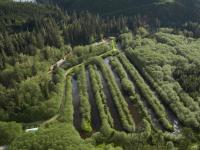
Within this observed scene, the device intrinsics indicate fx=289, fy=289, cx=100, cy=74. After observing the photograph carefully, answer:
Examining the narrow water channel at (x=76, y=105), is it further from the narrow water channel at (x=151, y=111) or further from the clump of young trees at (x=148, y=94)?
the clump of young trees at (x=148, y=94)

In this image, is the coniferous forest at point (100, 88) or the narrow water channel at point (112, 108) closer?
the coniferous forest at point (100, 88)

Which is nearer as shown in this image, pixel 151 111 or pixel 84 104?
pixel 151 111

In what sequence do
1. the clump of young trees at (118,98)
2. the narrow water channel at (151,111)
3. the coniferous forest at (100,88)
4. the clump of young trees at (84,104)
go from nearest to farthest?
the coniferous forest at (100,88), the clump of young trees at (118,98), the narrow water channel at (151,111), the clump of young trees at (84,104)

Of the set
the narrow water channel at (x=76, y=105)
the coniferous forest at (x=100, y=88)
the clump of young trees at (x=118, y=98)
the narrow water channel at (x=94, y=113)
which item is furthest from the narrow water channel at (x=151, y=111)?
the narrow water channel at (x=76, y=105)

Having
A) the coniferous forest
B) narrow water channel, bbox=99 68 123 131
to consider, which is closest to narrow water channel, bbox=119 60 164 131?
the coniferous forest

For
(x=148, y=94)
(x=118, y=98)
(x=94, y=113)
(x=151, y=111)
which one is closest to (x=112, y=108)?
(x=118, y=98)

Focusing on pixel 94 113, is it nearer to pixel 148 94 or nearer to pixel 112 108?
pixel 112 108

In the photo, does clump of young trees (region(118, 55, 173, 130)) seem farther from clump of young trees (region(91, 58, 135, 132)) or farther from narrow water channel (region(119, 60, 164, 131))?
clump of young trees (region(91, 58, 135, 132))

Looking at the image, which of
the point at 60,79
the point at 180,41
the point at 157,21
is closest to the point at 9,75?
the point at 60,79

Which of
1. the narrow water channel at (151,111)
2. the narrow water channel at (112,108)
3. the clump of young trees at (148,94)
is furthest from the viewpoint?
the narrow water channel at (112,108)
